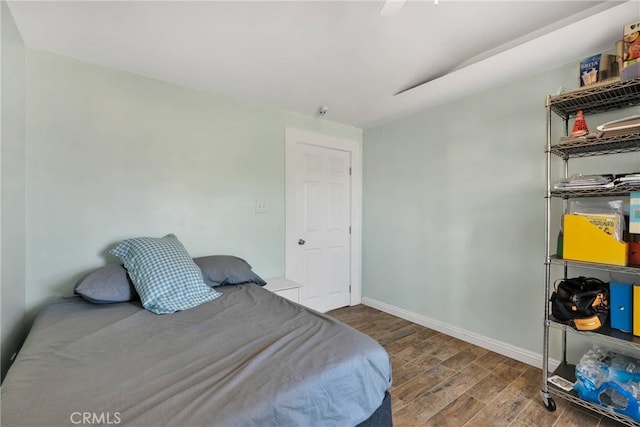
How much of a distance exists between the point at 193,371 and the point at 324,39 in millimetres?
2041

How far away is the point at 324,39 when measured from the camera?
75.4 inches

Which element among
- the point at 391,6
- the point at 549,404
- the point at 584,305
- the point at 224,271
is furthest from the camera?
the point at 224,271

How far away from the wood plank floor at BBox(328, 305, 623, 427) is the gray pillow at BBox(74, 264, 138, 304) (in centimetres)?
180

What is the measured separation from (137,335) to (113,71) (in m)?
1.95

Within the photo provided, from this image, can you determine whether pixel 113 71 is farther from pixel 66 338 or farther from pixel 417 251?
pixel 417 251

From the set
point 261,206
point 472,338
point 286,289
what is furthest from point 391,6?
point 472,338

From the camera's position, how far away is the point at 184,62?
6.78 ft

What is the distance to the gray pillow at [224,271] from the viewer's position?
2.09 meters

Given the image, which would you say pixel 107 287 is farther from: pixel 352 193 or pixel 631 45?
pixel 631 45

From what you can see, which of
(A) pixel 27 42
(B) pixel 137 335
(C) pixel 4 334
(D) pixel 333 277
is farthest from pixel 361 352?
(A) pixel 27 42

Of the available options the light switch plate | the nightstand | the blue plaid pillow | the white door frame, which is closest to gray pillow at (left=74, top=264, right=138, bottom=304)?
the blue plaid pillow

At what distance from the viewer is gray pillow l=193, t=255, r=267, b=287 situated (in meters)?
2.09

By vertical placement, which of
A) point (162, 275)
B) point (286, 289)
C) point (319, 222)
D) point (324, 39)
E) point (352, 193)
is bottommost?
point (286, 289)

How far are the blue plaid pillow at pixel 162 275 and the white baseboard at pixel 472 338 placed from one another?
6.91ft
